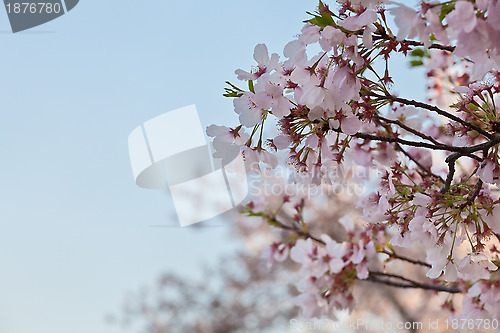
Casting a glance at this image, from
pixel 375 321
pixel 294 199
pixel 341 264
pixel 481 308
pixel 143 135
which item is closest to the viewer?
pixel 481 308

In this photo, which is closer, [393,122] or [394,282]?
[393,122]

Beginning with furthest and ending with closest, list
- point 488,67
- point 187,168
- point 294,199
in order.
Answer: point 187,168 → point 294,199 → point 488,67

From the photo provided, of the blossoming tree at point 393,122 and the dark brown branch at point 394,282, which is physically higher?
the blossoming tree at point 393,122

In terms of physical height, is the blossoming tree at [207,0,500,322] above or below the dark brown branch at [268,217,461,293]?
above

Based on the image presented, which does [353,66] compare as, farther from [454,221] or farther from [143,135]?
[143,135]

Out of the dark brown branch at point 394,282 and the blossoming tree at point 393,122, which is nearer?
the blossoming tree at point 393,122

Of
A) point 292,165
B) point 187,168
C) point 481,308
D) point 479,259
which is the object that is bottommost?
point 187,168

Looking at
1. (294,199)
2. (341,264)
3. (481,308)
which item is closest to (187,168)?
(294,199)

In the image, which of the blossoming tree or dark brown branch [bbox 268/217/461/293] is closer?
the blossoming tree

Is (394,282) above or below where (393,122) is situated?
below

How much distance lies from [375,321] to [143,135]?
373 centimetres

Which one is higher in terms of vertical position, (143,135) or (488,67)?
(488,67)

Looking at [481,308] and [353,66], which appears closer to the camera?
[353,66]

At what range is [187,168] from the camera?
3.07 m
